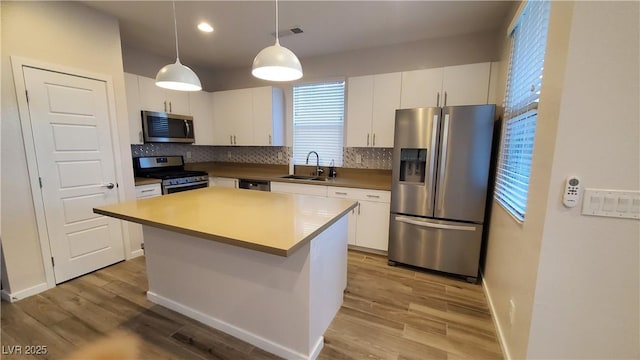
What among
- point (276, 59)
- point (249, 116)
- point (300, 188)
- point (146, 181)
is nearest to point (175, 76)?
point (276, 59)

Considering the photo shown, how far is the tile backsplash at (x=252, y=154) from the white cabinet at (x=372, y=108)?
1.07ft

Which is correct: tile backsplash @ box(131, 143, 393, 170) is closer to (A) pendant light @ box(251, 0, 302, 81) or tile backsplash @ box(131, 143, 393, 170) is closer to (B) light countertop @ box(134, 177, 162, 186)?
(B) light countertop @ box(134, 177, 162, 186)

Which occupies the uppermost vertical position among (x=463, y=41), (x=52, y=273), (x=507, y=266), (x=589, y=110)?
A: (x=463, y=41)

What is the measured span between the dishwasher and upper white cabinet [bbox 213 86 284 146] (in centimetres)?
63

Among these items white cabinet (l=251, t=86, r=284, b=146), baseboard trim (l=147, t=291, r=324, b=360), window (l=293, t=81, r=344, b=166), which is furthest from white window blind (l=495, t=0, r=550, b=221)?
white cabinet (l=251, t=86, r=284, b=146)

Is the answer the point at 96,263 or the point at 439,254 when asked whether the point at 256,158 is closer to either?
the point at 96,263

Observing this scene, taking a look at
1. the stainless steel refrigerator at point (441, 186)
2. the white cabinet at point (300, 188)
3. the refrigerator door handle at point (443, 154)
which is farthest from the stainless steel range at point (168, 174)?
the refrigerator door handle at point (443, 154)

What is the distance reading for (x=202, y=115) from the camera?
13.3 feet

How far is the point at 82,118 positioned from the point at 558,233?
12.3 feet

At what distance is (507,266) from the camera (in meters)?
1.73

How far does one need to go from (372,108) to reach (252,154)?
89.8 inches

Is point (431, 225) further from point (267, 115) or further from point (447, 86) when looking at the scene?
point (267, 115)

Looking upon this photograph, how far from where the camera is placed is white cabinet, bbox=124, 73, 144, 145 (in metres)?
3.07

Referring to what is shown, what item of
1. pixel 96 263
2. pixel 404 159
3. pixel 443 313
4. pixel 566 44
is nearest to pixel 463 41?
pixel 404 159
